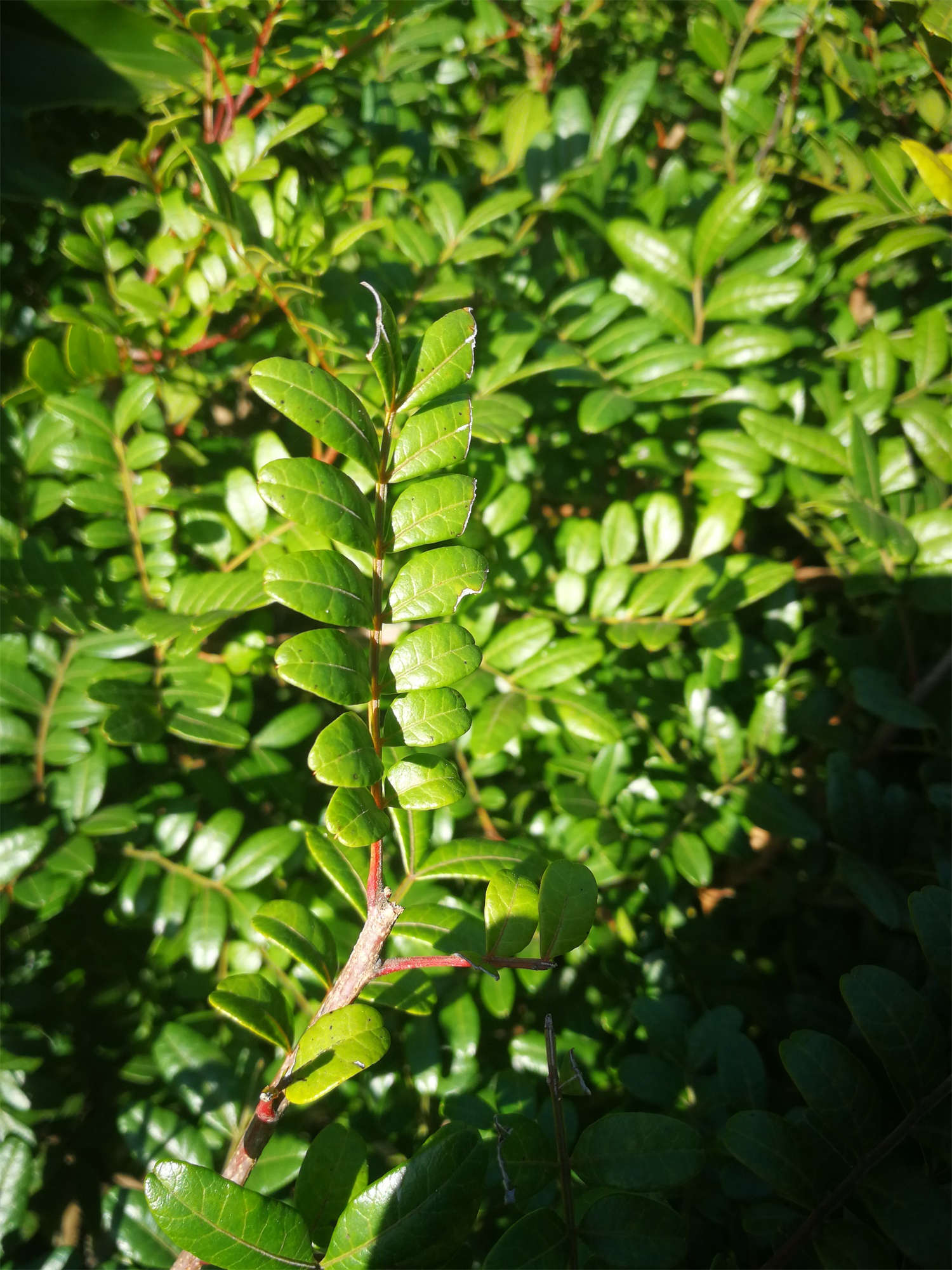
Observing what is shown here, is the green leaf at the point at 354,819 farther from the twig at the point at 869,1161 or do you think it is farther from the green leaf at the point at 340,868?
the twig at the point at 869,1161

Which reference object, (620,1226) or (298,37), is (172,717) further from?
(298,37)

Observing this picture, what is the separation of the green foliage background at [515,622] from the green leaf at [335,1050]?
0.43 feet

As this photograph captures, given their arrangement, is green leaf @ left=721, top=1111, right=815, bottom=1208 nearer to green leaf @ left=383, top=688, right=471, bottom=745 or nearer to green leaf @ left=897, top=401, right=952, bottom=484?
green leaf @ left=383, top=688, right=471, bottom=745

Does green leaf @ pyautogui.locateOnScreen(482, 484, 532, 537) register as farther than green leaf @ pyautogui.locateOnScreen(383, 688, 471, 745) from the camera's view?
Yes

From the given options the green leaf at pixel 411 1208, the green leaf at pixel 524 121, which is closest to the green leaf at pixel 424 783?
the green leaf at pixel 411 1208

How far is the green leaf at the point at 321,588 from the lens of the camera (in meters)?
0.57

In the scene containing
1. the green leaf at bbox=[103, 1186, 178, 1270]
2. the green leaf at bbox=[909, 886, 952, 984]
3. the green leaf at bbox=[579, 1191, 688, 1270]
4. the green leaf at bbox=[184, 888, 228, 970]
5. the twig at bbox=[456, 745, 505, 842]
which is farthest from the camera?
the twig at bbox=[456, 745, 505, 842]

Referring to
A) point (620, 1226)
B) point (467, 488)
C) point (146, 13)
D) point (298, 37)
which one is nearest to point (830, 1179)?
point (620, 1226)

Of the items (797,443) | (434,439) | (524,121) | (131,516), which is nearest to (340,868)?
(434,439)

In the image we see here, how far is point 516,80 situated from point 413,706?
1.59m

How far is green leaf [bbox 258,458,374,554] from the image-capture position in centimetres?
58

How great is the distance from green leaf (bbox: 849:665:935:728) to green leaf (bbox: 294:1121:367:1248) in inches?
31.4

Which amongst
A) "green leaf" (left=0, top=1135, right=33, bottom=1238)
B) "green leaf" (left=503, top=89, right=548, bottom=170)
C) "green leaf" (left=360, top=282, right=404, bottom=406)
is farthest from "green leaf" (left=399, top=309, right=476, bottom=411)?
"green leaf" (left=0, top=1135, right=33, bottom=1238)

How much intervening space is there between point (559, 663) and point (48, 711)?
0.69 metres
